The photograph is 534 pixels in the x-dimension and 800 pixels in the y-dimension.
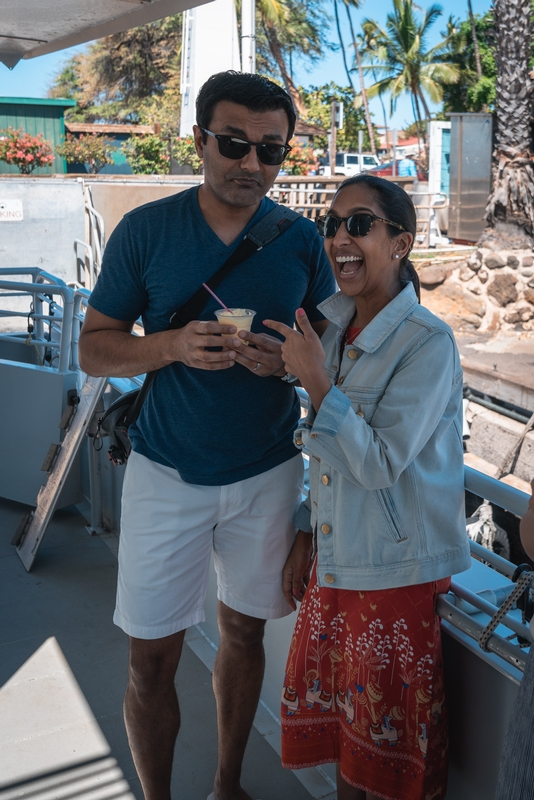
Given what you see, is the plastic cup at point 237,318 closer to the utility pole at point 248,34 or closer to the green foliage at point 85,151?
the utility pole at point 248,34

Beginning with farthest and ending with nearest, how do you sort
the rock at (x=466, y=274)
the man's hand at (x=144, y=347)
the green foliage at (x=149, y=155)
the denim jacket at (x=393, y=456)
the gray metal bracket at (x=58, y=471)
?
the green foliage at (x=149, y=155) < the rock at (x=466, y=274) < the gray metal bracket at (x=58, y=471) < the man's hand at (x=144, y=347) < the denim jacket at (x=393, y=456)

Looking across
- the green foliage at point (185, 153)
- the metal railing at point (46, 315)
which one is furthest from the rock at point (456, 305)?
the metal railing at point (46, 315)

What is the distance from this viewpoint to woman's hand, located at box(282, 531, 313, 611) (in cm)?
205

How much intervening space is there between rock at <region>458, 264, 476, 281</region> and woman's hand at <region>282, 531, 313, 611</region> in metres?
14.1

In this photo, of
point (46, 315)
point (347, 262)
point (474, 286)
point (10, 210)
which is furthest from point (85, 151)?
point (347, 262)

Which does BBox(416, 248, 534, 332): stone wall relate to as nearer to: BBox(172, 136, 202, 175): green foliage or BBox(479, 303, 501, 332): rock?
BBox(479, 303, 501, 332): rock

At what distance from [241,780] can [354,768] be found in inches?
28.5

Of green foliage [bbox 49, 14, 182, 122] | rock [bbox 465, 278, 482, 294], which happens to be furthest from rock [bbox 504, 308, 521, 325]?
green foliage [bbox 49, 14, 182, 122]

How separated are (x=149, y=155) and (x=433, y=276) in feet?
25.7

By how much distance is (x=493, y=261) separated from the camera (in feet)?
48.5

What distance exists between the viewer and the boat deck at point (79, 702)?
231cm

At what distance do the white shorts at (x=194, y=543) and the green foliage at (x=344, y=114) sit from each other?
33.2 meters

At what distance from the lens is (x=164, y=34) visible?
117 ft

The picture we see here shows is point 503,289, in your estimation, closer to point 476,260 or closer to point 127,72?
point 476,260
